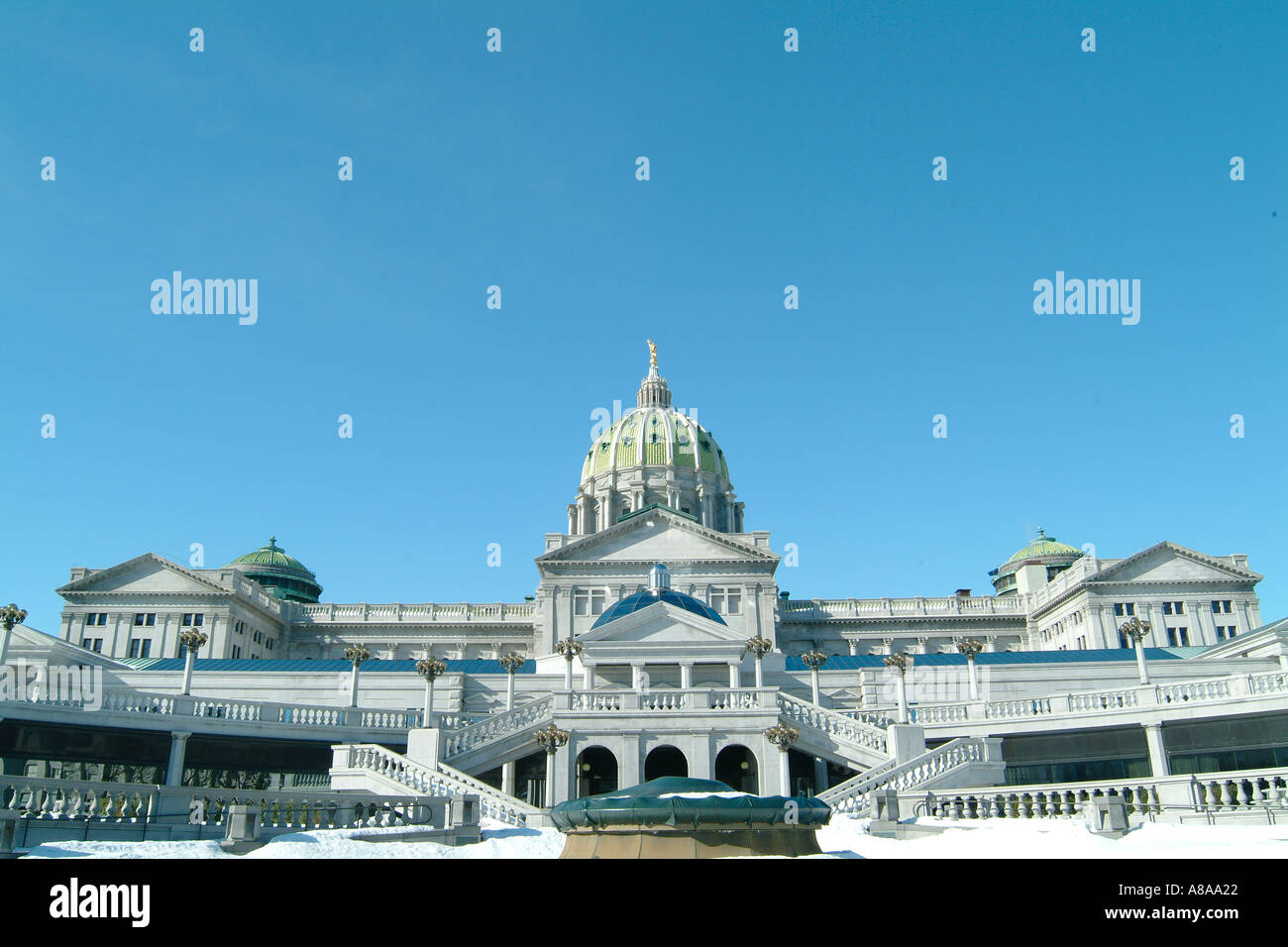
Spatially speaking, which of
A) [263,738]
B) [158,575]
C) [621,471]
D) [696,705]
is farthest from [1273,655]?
[158,575]

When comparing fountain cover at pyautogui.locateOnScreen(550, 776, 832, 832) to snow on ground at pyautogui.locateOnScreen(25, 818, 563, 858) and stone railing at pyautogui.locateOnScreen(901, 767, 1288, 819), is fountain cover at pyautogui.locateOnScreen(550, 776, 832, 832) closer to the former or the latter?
snow on ground at pyautogui.locateOnScreen(25, 818, 563, 858)

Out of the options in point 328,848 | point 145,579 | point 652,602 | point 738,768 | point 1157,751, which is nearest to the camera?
point 328,848

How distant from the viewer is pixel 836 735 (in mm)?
38438

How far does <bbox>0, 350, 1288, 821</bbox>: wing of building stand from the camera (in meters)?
35.2

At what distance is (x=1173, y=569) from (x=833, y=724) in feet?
215

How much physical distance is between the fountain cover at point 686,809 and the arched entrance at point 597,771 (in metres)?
23.6

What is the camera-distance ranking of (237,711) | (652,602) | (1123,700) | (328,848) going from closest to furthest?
(328,848)
(1123,700)
(237,711)
(652,602)

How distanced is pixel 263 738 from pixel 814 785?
890 inches

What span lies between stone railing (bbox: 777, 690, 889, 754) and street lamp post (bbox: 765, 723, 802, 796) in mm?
2189

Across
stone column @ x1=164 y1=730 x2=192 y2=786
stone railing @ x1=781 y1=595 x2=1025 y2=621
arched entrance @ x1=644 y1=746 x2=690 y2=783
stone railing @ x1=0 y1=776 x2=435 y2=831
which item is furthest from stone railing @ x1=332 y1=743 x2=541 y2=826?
stone railing @ x1=781 y1=595 x2=1025 y2=621

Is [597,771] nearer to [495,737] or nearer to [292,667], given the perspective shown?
[495,737]

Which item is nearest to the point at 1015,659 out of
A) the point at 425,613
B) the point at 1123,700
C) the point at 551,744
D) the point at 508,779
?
the point at 1123,700

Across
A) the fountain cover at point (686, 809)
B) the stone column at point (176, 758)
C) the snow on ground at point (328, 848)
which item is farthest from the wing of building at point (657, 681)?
the fountain cover at point (686, 809)

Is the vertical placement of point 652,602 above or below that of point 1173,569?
below
